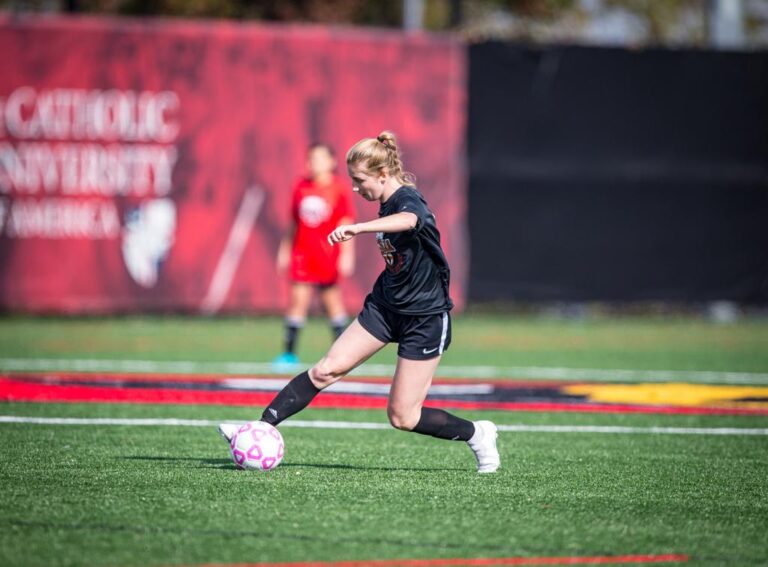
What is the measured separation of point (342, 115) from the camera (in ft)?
62.0

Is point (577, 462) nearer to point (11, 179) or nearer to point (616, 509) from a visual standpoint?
point (616, 509)

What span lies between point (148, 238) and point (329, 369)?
38.4 feet

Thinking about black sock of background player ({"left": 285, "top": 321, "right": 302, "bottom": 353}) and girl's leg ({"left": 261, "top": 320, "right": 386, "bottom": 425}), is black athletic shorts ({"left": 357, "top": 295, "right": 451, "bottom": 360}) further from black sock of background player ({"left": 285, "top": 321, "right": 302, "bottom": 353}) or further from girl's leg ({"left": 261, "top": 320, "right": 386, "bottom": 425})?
black sock of background player ({"left": 285, "top": 321, "right": 302, "bottom": 353})

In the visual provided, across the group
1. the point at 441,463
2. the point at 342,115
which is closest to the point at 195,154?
the point at 342,115

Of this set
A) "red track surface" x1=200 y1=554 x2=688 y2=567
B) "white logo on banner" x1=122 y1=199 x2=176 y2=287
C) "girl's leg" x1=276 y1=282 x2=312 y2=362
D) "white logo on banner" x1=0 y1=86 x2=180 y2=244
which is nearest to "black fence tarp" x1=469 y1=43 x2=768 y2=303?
"white logo on banner" x1=122 y1=199 x2=176 y2=287

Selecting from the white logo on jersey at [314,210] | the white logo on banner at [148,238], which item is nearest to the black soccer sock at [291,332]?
the white logo on jersey at [314,210]

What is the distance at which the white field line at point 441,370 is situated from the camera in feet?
40.0

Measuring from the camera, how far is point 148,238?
715 inches

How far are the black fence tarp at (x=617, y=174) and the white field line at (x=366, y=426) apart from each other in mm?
10380

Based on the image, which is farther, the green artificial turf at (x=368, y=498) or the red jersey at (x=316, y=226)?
the red jersey at (x=316, y=226)

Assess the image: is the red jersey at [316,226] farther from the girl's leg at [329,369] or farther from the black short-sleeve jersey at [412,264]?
the black short-sleeve jersey at [412,264]

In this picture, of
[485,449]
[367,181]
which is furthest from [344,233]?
[485,449]

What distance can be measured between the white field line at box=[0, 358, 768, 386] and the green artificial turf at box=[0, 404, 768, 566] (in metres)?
3.56

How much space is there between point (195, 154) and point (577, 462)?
11886mm
